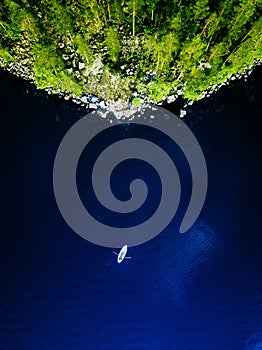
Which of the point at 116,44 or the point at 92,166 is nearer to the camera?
the point at 116,44

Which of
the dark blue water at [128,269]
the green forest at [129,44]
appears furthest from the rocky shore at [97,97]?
the dark blue water at [128,269]

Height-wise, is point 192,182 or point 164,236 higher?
point 192,182

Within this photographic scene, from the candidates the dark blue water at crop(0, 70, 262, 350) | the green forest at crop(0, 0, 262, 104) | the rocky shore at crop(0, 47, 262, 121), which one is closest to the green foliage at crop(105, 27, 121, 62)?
the green forest at crop(0, 0, 262, 104)

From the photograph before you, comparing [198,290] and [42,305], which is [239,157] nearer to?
[198,290]

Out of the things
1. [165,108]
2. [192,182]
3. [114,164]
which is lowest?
[192,182]

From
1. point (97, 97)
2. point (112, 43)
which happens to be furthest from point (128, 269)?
point (112, 43)

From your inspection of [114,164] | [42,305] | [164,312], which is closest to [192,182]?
[114,164]

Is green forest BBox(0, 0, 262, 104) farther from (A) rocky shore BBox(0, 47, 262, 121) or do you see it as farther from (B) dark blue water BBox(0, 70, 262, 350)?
(B) dark blue water BBox(0, 70, 262, 350)

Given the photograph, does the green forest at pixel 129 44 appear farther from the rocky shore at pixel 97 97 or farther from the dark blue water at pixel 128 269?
the dark blue water at pixel 128 269
